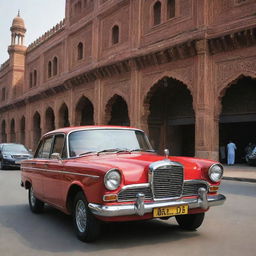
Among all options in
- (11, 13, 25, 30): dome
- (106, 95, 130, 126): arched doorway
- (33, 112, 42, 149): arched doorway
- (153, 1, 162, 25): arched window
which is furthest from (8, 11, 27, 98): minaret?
(153, 1, 162, 25): arched window

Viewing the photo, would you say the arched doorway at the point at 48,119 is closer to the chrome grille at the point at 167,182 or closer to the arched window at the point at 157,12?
the arched window at the point at 157,12

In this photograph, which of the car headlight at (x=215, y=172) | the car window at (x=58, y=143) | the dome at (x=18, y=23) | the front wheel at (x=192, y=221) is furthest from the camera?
the dome at (x=18, y=23)

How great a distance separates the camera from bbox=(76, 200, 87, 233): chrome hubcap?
426 centimetres

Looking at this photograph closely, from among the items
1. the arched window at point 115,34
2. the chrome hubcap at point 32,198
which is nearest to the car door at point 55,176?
the chrome hubcap at point 32,198

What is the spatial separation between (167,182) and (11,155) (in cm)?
1376

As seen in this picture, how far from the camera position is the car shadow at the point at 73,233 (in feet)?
13.2

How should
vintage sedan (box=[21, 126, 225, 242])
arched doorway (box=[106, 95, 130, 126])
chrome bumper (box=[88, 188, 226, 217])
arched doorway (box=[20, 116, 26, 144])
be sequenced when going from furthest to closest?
arched doorway (box=[20, 116, 26, 144]) → arched doorway (box=[106, 95, 130, 126]) → vintage sedan (box=[21, 126, 225, 242]) → chrome bumper (box=[88, 188, 226, 217])

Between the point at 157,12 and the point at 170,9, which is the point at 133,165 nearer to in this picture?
the point at 170,9

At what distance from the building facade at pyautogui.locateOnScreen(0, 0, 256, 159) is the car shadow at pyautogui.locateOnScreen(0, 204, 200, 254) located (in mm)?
11442

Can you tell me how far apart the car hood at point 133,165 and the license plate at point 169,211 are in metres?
0.34

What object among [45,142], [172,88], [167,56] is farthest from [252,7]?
[45,142]

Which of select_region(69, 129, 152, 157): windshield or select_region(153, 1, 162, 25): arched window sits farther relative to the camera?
select_region(153, 1, 162, 25): arched window

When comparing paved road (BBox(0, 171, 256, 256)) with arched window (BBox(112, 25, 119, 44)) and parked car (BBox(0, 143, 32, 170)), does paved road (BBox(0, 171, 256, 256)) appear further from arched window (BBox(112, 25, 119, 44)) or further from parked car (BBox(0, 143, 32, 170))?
arched window (BBox(112, 25, 119, 44))

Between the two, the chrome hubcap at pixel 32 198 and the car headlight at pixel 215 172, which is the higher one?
the car headlight at pixel 215 172
